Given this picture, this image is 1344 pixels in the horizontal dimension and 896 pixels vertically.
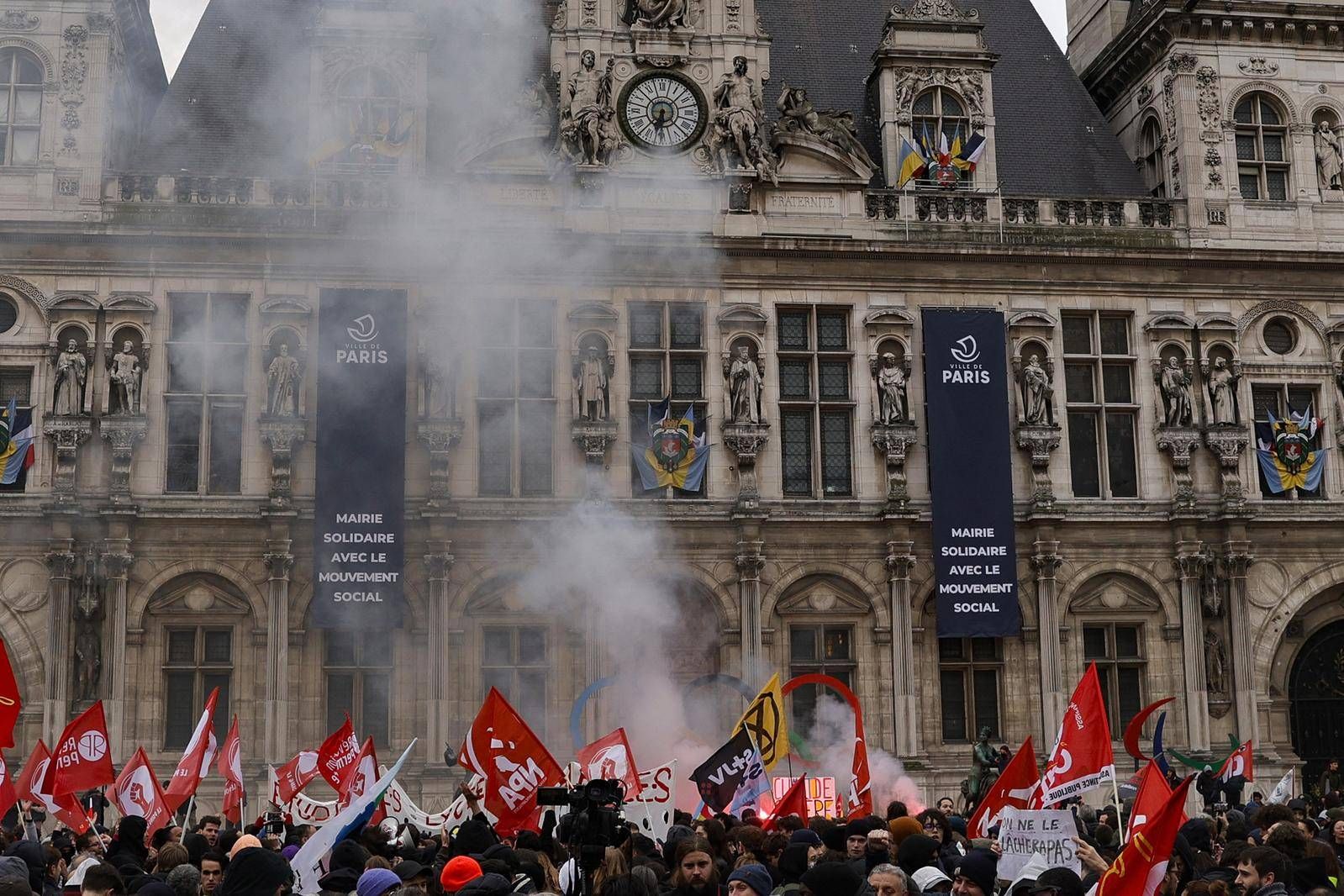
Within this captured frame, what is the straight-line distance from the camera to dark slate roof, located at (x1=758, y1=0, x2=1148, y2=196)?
32531mm

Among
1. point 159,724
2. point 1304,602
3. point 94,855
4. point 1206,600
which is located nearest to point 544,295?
point 159,724

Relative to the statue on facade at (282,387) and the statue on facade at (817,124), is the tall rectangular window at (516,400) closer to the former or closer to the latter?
the statue on facade at (282,387)

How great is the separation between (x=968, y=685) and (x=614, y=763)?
12.6 meters

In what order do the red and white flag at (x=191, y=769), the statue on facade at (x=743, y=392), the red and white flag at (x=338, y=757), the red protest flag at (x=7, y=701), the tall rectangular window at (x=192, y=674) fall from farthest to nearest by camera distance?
the statue on facade at (x=743, y=392), the tall rectangular window at (x=192, y=674), the red and white flag at (x=338, y=757), the red and white flag at (x=191, y=769), the red protest flag at (x=7, y=701)

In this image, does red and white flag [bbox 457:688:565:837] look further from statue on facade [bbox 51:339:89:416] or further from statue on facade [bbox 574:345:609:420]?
statue on facade [bbox 51:339:89:416]

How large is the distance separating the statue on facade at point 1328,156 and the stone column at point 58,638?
78.7ft

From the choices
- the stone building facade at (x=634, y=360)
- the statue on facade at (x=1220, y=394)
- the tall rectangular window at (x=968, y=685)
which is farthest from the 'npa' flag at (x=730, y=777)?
the statue on facade at (x=1220, y=394)

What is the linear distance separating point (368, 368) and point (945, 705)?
1167 centimetres

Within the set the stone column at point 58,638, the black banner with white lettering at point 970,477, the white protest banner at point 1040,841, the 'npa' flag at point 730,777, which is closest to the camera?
the white protest banner at point 1040,841

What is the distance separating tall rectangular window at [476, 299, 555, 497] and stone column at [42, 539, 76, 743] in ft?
22.6

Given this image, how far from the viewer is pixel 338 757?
19031 millimetres

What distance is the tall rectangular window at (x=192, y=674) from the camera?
1086 inches

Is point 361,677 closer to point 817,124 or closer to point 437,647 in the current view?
point 437,647

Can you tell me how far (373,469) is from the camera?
2772 cm
